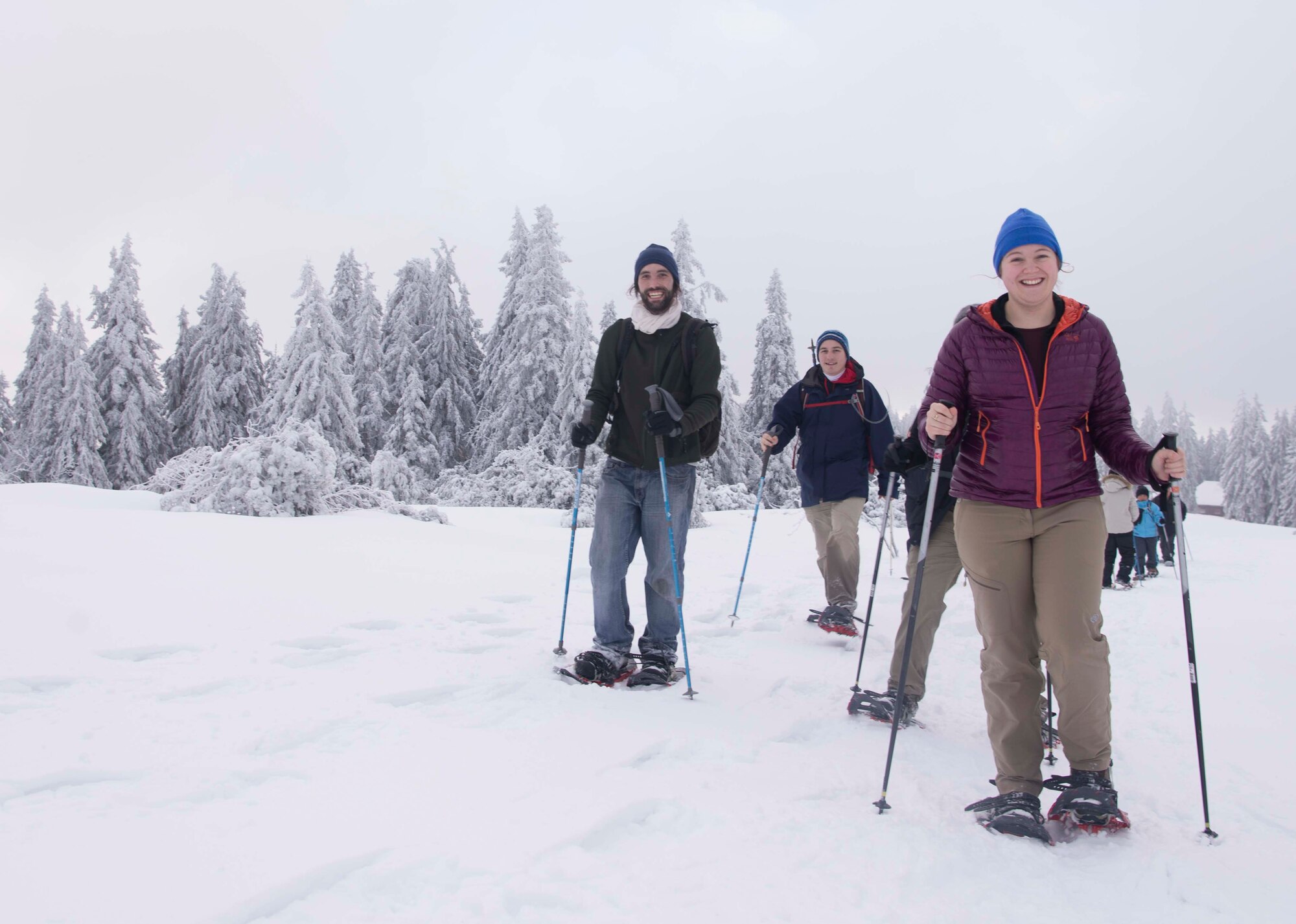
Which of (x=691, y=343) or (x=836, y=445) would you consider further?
(x=836, y=445)

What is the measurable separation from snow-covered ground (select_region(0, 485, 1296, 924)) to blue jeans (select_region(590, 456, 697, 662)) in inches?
14.3

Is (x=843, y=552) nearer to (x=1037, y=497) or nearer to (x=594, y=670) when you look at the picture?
(x=594, y=670)

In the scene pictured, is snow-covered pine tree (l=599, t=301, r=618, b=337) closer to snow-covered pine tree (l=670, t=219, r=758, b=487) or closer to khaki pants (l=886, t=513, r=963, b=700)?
snow-covered pine tree (l=670, t=219, r=758, b=487)

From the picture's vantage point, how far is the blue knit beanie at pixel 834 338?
5742 mm

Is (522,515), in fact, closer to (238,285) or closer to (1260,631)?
(1260,631)

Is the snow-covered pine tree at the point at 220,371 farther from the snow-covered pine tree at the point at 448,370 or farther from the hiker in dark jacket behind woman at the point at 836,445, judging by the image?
the hiker in dark jacket behind woman at the point at 836,445

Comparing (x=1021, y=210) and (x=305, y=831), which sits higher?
(x=1021, y=210)

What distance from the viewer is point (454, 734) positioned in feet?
9.57

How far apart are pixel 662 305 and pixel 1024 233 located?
1971mm

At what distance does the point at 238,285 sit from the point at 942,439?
36291mm

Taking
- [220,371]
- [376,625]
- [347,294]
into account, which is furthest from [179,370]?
[376,625]

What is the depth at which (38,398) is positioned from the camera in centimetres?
3169

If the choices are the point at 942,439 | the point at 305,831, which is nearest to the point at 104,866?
the point at 305,831

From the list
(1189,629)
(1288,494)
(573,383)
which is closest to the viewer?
(1189,629)
